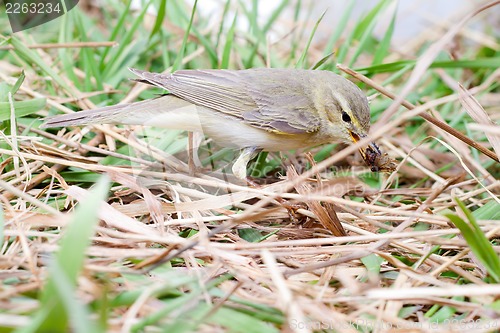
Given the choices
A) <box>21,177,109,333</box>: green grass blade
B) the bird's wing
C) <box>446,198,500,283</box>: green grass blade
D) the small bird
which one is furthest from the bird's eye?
<box>21,177,109,333</box>: green grass blade

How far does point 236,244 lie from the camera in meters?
2.23

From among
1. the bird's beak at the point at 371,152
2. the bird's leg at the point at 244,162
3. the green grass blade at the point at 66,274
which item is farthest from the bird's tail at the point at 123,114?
the green grass blade at the point at 66,274

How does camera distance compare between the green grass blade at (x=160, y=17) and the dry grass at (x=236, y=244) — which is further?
the green grass blade at (x=160, y=17)

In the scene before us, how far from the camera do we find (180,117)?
3256mm

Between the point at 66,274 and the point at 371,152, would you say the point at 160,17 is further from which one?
the point at 66,274

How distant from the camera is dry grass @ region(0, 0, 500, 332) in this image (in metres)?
1.83

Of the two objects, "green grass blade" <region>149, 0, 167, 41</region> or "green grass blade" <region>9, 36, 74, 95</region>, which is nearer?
"green grass blade" <region>9, 36, 74, 95</region>

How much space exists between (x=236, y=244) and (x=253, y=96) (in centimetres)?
130

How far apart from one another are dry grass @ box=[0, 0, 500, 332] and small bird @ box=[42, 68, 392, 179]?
0.22m

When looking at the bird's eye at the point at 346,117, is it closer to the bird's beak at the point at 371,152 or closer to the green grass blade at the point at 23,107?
the bird's beak at the point at 371,152

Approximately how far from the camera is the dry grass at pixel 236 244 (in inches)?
72.2

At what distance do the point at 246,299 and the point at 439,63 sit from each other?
232 cm

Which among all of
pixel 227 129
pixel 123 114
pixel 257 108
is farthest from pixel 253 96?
pixel 123 114

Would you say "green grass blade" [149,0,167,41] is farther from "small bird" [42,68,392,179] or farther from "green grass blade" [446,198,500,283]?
"green grass blade" [446,198,500,283]
